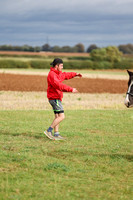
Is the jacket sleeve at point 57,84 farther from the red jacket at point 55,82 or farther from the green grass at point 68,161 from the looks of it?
the green grass at point 68,161

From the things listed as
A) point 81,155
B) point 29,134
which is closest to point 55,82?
point 29,134

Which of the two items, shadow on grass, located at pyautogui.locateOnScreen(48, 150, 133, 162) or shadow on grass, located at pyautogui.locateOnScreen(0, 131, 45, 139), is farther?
shadow on grass, located at pyautogui.locateOnScreen(0, 131, 45, 139)

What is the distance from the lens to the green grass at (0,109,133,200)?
19.4ft

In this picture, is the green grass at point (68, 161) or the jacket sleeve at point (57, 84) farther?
the jacket sleeve at point (57, 84)

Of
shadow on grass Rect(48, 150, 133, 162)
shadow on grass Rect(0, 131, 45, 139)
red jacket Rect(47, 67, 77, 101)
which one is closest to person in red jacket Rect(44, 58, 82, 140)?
red jacket Rect(47, 67, 77, 101)

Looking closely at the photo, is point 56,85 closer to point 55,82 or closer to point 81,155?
point 55,82

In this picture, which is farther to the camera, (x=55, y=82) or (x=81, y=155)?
(x=55, y=82)

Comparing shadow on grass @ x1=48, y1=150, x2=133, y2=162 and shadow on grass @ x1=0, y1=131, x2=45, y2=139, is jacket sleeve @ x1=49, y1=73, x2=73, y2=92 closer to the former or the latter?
shadow on grass @ x1=0, y1=131, x2=45, y2=139

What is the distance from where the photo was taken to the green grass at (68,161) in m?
5.91

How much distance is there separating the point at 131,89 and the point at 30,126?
538 cm

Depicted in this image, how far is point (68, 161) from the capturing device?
7938 mm

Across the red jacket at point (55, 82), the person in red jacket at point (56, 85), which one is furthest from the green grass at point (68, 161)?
the red jacket at point (55, 82)

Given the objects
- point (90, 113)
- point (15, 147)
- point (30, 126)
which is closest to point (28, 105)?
point (90, 113)

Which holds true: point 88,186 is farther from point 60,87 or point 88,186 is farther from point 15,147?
point 60,87
